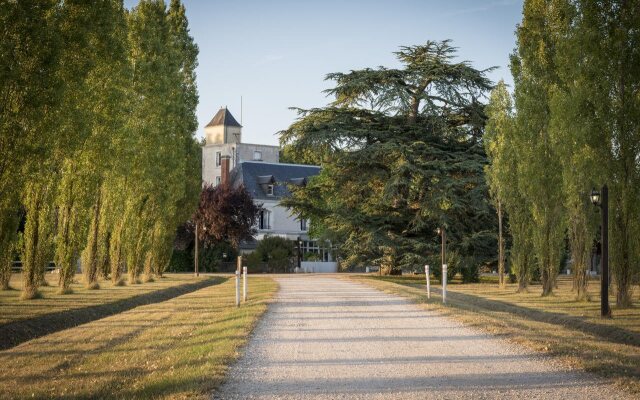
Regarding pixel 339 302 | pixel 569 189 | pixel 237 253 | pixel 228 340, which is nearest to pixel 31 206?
pixel 339 302

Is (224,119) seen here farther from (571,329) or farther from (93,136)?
(571,329)

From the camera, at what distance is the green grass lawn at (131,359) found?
8.58 metres

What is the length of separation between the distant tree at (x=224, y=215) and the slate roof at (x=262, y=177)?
48.4 ft

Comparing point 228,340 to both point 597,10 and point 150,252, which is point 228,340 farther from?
point 150,252

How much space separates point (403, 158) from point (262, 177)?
40.6 meters

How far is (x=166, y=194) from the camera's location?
1457 inches

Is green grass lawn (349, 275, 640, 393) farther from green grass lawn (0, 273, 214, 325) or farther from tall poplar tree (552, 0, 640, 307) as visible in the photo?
green grass lawn (0, 273, 214, 325)

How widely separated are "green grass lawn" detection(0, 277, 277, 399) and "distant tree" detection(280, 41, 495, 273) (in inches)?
956

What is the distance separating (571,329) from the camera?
15.9m

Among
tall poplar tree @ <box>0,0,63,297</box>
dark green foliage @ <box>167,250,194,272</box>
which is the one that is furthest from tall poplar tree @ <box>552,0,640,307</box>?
dark green foliage @ <box>167,250,194,272</box>

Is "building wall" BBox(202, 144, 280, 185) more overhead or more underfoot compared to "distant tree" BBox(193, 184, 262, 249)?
more overhead

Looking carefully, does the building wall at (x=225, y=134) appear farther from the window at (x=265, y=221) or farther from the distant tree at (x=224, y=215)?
the distant tree at (x=224, y=215)

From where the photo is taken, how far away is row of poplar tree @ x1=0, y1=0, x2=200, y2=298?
1770 cm

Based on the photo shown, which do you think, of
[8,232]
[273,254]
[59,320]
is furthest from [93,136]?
[273,254]
